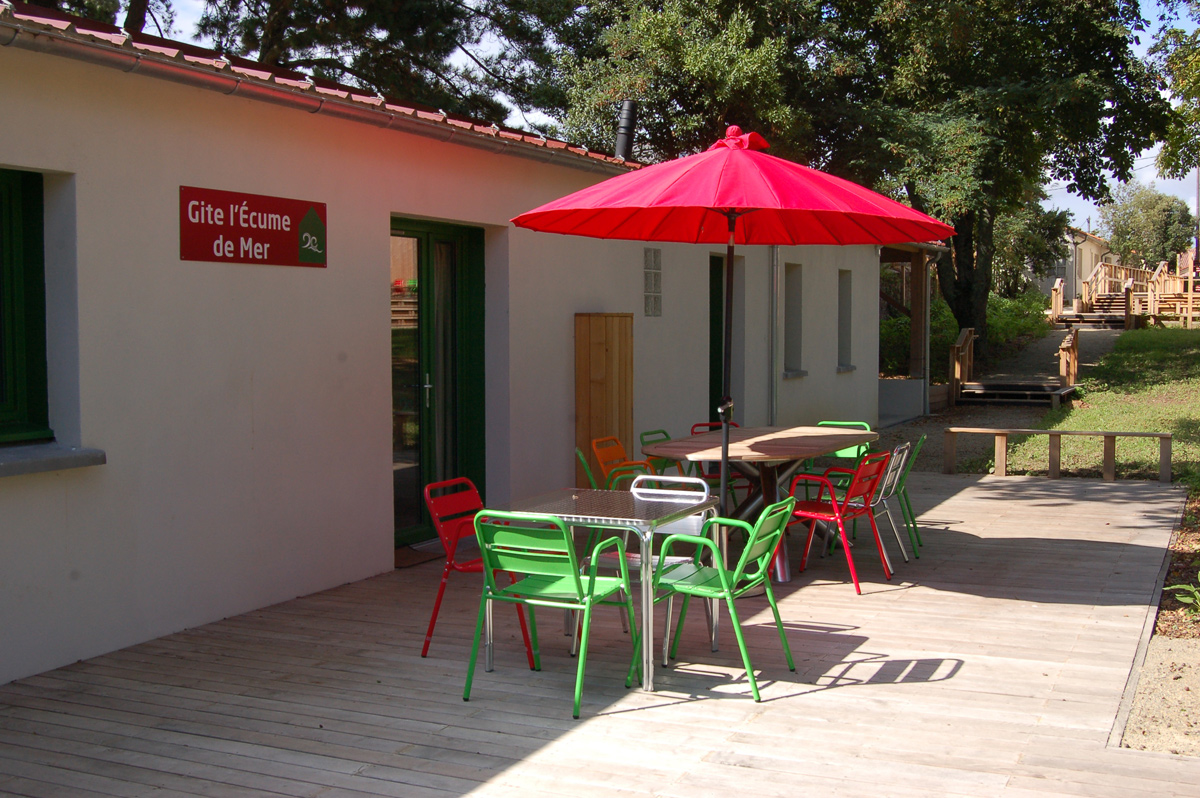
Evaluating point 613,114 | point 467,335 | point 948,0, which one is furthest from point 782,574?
point 948,0

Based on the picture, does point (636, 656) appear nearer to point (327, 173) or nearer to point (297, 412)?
point (297, 412)

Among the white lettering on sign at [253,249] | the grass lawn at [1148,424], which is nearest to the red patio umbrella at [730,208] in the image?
the white lettering on sign at [253,249]

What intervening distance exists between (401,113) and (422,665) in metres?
3.20

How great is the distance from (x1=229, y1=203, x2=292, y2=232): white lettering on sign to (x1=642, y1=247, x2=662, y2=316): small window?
4.27 m

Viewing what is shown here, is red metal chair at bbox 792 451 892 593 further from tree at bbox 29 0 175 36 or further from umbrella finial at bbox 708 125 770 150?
tree at bbox 29 0 175 36

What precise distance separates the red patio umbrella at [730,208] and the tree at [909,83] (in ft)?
31.0

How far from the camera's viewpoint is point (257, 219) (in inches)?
237

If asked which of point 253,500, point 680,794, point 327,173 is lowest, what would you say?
point 680,794

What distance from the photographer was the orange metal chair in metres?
7.29

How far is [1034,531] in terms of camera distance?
8.31 meters

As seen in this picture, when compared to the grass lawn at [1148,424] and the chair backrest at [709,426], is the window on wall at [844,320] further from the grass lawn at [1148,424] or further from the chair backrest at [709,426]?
the chair backrest at [709,426]

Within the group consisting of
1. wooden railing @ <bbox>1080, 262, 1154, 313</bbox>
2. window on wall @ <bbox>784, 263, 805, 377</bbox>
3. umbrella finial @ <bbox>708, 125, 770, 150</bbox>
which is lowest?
window on wall @ <bbox>784, 263, 805, 377</bbox>

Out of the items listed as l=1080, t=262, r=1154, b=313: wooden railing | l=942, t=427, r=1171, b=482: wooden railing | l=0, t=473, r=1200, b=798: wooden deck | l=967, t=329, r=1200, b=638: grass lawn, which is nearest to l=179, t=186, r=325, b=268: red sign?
l=0, t=473, r=1200, b=798: wooden deck

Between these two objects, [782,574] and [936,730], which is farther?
[782,574]
